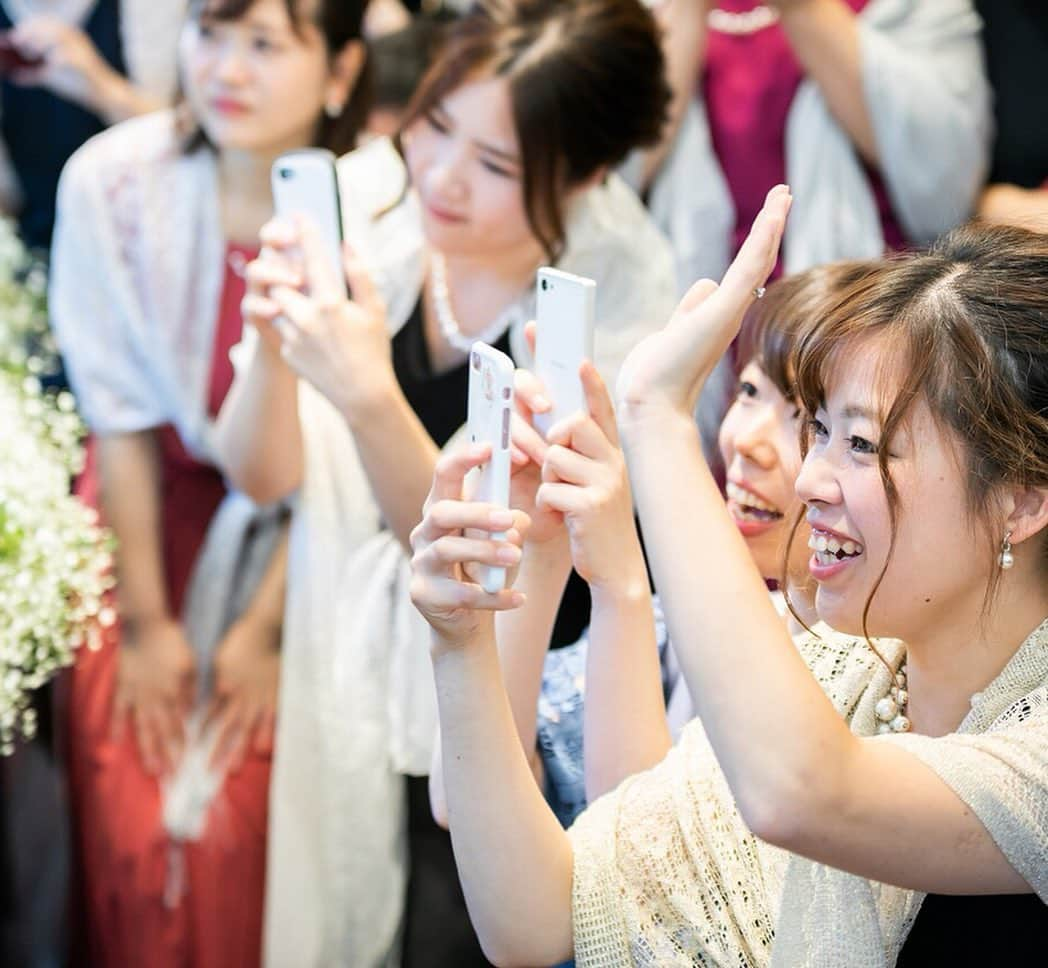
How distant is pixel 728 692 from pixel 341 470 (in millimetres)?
1092

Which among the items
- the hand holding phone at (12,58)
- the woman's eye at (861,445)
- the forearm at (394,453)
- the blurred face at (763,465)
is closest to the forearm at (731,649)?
the woman's eye at (861,445)

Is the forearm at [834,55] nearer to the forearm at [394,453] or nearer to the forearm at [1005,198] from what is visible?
→ the forearm at [1005,198]

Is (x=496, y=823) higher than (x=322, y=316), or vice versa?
(x=322, y=316)

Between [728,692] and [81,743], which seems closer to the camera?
[728,692]

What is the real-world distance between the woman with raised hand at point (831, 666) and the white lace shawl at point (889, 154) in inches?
34.9

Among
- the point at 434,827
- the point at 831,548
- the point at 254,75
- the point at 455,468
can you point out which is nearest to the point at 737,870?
the point at 831,548

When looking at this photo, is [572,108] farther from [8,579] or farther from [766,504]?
[8,579]

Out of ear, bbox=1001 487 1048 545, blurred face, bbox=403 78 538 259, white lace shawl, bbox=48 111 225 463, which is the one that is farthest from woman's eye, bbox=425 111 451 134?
ear, bbox=1001 487 1048 545

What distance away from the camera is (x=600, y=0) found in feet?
5.86

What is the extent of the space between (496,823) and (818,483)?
1.08ft

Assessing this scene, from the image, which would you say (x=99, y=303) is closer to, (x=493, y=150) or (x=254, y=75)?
(x=254, y=75)

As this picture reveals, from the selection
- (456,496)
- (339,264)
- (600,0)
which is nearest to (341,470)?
(339,264)

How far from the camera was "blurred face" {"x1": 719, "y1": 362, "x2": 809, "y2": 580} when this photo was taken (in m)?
1.37

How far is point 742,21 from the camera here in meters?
2.07
